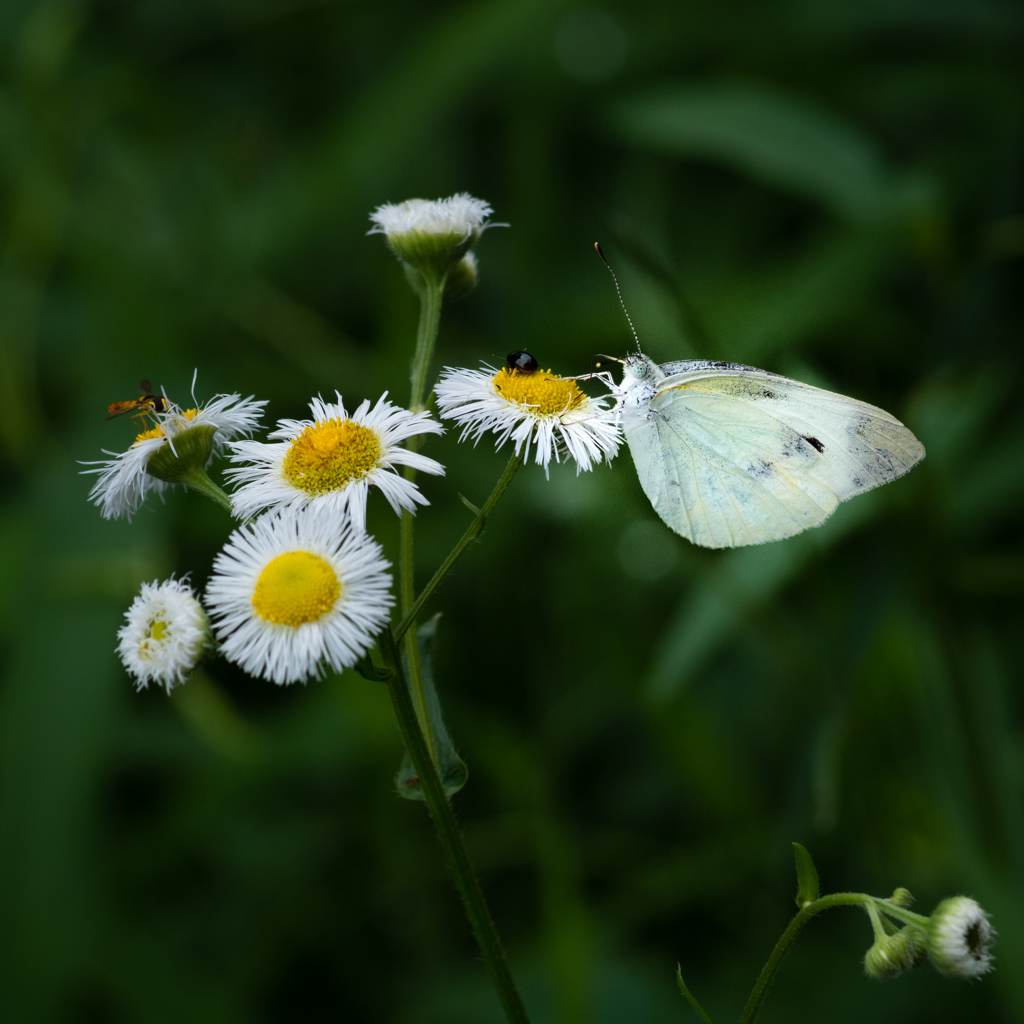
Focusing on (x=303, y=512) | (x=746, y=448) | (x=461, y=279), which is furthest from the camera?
(x=746, y=448)

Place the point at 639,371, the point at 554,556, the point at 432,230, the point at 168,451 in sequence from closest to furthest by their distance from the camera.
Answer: the point at 168,451
the point at 432,230
the point at 639,371
the point at 554,556

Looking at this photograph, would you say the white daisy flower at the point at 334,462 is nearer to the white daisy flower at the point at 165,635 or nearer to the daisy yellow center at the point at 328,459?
the daisy yellow center at the point at 328,459

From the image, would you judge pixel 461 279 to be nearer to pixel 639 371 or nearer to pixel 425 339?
pixel 425 339

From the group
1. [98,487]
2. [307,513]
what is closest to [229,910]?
[98,487]

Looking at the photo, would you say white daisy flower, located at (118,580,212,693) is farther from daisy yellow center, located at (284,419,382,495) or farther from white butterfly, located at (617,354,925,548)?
white butterfly, located at (617,354,925,548)

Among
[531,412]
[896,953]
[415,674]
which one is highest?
[531,412]

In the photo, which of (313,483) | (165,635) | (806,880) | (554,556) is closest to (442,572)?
(313,483)
